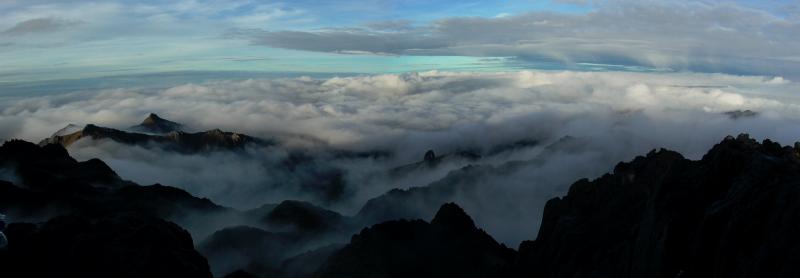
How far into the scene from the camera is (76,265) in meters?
84.9

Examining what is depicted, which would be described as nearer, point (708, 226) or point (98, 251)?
point (708, 226)

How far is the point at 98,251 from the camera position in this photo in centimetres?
8825

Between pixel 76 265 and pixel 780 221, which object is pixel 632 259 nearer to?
pixel 780 221

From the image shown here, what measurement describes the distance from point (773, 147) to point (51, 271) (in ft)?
357

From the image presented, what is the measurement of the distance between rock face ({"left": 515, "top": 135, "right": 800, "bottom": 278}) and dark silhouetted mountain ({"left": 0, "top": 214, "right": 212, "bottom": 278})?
69.2 m

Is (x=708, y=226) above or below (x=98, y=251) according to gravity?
above

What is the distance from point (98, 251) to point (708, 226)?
8598 centimetres

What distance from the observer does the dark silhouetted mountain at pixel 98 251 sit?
83125mm

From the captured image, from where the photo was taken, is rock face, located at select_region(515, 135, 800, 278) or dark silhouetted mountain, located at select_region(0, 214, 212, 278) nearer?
rock face, located at select_region(515, 135, 800, 278)

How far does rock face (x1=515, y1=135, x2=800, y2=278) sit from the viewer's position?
6512cm

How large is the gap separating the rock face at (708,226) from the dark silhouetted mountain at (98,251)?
6920 centimetres

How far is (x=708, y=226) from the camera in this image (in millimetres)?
75812

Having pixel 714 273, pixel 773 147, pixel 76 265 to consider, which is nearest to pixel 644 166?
pixel 773 147

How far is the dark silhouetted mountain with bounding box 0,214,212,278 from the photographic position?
273ft
